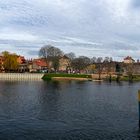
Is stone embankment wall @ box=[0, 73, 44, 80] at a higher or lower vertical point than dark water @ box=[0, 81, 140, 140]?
higher

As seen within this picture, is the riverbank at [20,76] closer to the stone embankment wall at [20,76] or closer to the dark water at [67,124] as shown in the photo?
the stone embankment wall at [20,76]

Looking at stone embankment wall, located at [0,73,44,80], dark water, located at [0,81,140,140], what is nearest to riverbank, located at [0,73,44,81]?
stone embankment wall, located at [0,73,44,80]

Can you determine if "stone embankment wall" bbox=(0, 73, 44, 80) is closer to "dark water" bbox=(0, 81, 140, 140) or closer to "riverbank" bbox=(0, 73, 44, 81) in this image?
"riverbank" bbox=(0, 73, 44, 81)

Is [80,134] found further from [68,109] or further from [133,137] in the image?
[68,109]

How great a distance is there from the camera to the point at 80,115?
4384 centimetres

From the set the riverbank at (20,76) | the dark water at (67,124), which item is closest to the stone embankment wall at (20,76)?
the riverbank at (20,76)

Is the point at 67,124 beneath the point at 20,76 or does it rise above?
beneath

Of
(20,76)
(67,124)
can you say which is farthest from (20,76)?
(67,124)

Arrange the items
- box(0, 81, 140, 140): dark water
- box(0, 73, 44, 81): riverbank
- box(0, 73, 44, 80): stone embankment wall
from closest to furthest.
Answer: box(0, 81, 140, 140): dark water, box(0, 73, 44, 81): riverbank, box(0, 73, 44, 80): stone embankment wall

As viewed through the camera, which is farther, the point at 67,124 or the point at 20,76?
the point at 20,76

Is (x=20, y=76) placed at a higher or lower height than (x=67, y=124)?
higher

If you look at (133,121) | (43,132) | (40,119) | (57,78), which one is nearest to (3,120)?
(40,119)

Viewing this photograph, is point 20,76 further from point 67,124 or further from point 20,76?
point 67,124

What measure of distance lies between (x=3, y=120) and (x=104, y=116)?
12.6m
